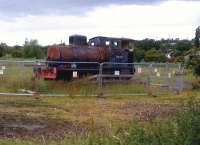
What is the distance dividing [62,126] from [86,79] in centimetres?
1242

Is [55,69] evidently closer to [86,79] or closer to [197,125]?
[86,79]

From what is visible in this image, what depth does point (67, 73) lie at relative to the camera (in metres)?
29.6

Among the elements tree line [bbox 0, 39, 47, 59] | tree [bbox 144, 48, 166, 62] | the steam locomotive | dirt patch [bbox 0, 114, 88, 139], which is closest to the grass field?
dirt patch [bbox 0, 114, 88, 139]

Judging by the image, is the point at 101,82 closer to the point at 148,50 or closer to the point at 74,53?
A: the point at 74,53

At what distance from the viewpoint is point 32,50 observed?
248 ft

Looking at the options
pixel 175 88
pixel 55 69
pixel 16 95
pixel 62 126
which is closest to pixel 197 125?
pixel 62 126

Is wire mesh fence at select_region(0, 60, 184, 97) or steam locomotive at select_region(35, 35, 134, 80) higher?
steam locomotive at select_region(35, 35, 134, 80)

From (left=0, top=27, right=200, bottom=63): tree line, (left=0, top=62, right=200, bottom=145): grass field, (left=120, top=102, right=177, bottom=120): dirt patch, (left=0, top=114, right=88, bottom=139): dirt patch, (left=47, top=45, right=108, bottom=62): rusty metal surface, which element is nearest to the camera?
→ (left=0, top=62, right=200, bottom=145): grass field

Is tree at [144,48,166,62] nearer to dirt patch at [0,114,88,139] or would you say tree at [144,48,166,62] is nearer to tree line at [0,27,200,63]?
tree line at [0,27,200,63]

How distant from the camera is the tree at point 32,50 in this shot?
73.0m

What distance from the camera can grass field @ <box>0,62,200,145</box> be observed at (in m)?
8.65

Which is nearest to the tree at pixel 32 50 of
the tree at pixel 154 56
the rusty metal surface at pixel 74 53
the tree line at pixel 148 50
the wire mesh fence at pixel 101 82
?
the tree line at pixel 148 50

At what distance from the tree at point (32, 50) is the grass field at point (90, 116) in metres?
43.1

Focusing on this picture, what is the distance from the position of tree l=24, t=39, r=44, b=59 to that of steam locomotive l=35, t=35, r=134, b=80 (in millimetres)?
35942
